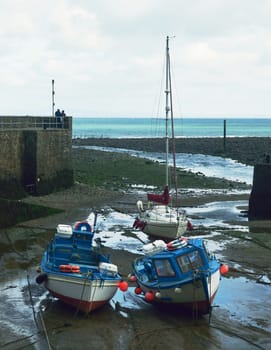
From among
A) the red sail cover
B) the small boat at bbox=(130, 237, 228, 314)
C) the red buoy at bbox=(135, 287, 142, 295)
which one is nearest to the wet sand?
the red buoy at bbox=(135, 287, 142, 295)

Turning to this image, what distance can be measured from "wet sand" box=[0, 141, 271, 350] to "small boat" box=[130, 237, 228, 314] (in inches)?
16.5

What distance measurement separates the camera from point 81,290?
1398 cm

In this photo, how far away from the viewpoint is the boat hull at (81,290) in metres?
13.9

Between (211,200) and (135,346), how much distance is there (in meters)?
20.0

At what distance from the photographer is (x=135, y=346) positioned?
12.4m

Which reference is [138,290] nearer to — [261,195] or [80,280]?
[80,280]

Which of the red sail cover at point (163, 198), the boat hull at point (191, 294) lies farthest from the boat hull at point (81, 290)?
the red sail cover at point (163, 198)

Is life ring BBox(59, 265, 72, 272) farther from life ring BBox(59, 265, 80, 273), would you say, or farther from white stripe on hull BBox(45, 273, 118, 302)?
white stripe on hull BBox(45, 273, 118, 302)

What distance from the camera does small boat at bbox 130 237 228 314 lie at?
13.9 metres

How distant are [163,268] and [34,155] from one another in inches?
638

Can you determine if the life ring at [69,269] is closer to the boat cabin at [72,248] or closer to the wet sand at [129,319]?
the wet sand at [129,319]

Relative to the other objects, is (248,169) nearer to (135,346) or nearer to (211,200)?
(211,200)

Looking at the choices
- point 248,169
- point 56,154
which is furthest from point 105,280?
point 248,169

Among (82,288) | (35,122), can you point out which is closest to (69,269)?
(82,288)
